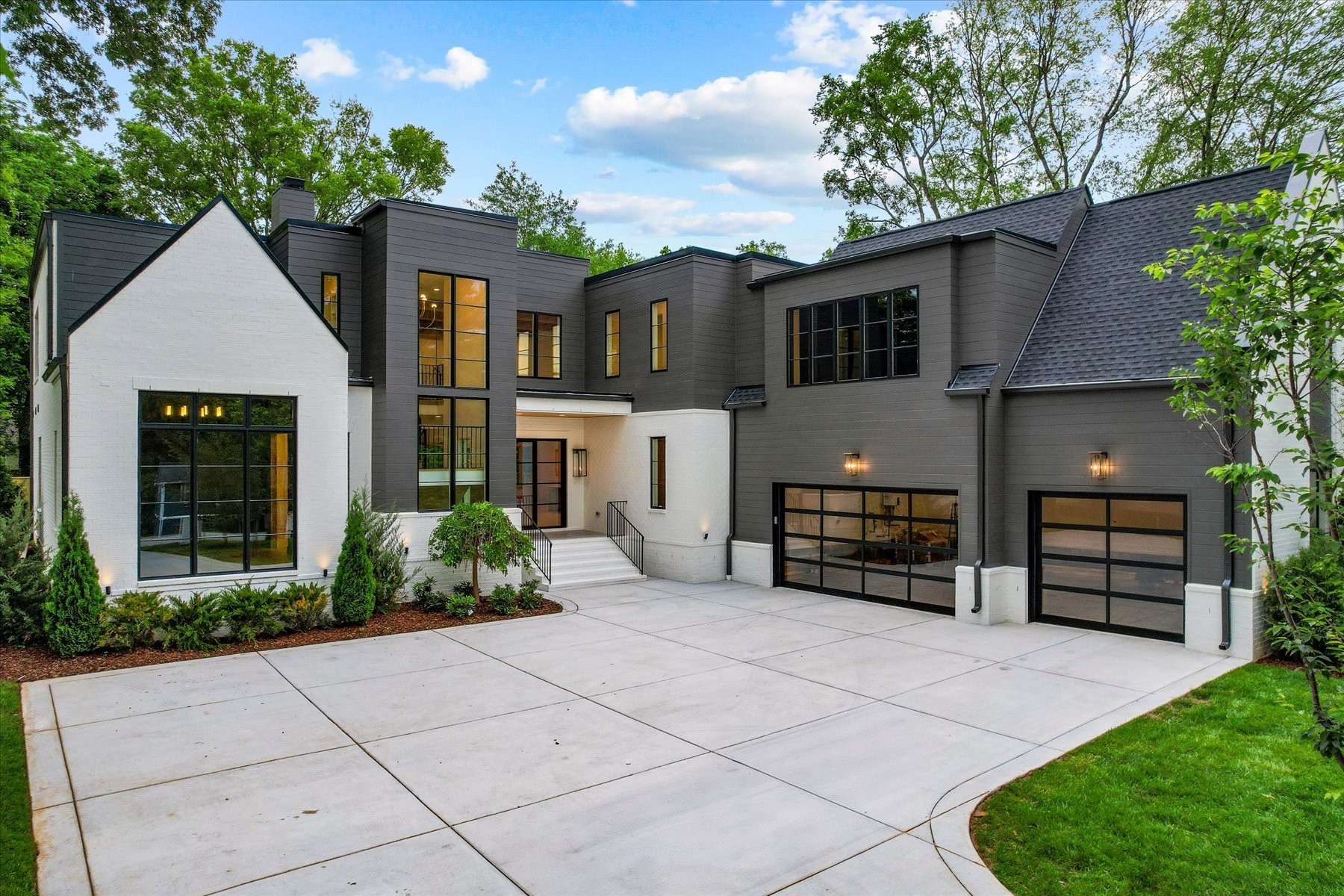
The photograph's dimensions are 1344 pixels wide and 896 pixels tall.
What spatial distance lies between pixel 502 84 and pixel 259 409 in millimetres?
12456

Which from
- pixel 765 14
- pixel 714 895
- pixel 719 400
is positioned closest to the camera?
pixel 714 895

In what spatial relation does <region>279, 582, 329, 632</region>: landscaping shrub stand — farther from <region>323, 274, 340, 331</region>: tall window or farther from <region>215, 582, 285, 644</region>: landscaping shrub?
<region>323, 274, 340, 331</region>: tall window

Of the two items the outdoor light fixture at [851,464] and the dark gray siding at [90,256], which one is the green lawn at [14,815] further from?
the outdoor light fixture at [851,464]

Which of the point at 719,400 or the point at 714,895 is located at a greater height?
the point at 719,400

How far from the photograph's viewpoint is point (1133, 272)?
39.9 ft

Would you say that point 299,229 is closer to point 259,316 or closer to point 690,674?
point 259,316

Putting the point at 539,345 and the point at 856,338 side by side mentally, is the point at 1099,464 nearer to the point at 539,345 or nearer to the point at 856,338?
the point at 856,338

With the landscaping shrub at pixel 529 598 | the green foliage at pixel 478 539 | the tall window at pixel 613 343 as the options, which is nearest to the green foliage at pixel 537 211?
the tall window at pixel 613 343

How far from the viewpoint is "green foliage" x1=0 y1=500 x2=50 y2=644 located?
380 inches

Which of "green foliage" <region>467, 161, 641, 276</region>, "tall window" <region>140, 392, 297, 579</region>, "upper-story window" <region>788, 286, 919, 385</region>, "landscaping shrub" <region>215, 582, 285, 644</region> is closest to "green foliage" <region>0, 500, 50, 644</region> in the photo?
"tall window" <region>140, 392, 297, 579</region>

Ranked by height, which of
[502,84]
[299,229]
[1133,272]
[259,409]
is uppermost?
[502,84]

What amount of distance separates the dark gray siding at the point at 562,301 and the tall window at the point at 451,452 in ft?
10.9

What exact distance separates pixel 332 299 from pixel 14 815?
10.8 m

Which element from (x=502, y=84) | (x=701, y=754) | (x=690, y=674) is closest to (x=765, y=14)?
(x=502, y=84)
